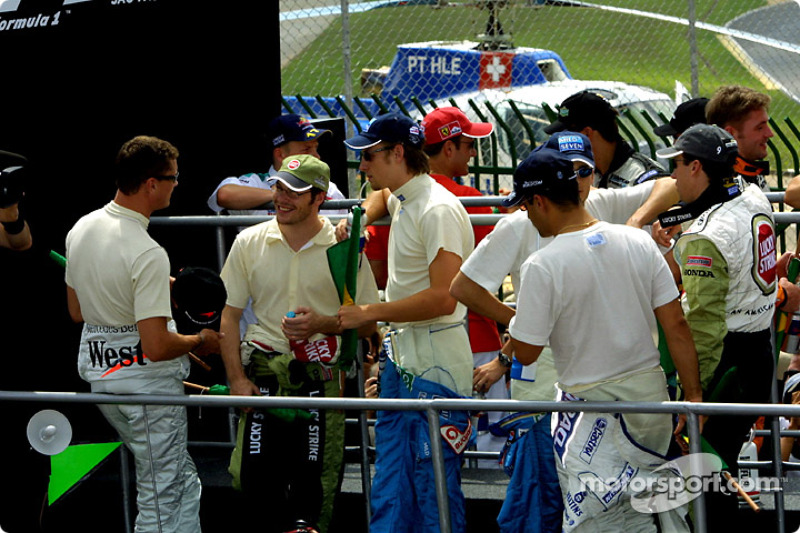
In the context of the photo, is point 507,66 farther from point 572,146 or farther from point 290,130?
point 572,146

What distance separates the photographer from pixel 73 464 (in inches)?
187

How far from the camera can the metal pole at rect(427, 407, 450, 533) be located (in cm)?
395

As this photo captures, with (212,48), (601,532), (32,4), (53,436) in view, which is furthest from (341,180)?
(601,532)

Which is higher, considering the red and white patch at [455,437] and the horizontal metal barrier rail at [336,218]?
the horizontal metal barrier rail at [336,218]

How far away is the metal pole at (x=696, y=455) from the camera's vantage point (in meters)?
3.67

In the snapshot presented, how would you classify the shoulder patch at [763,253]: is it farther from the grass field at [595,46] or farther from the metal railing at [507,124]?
the grass field at [595,46]

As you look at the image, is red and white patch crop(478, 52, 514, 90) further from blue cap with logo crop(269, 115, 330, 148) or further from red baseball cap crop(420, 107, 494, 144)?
red baseball cap crop(420, 107, 494, 144)

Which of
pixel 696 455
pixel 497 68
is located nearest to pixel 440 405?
Result: pixel 696 455

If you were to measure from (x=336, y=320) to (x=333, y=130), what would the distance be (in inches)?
108

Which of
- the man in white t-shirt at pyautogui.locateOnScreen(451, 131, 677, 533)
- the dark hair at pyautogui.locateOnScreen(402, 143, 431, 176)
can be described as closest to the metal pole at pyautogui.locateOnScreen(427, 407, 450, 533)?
the man in white t-shirt at pyautogui.locateOnScreen(451, 131, 677, 533)

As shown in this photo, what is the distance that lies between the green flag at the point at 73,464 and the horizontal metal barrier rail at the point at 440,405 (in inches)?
23.5

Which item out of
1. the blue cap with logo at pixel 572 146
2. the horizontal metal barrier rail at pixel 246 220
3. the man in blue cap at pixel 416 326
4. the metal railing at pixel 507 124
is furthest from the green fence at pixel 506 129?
the blue cap with logo at pixel 572 146

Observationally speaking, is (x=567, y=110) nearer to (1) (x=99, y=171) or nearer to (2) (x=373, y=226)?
(2) (x=373, y=226)

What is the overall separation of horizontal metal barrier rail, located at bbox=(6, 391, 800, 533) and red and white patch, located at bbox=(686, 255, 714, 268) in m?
0.64
